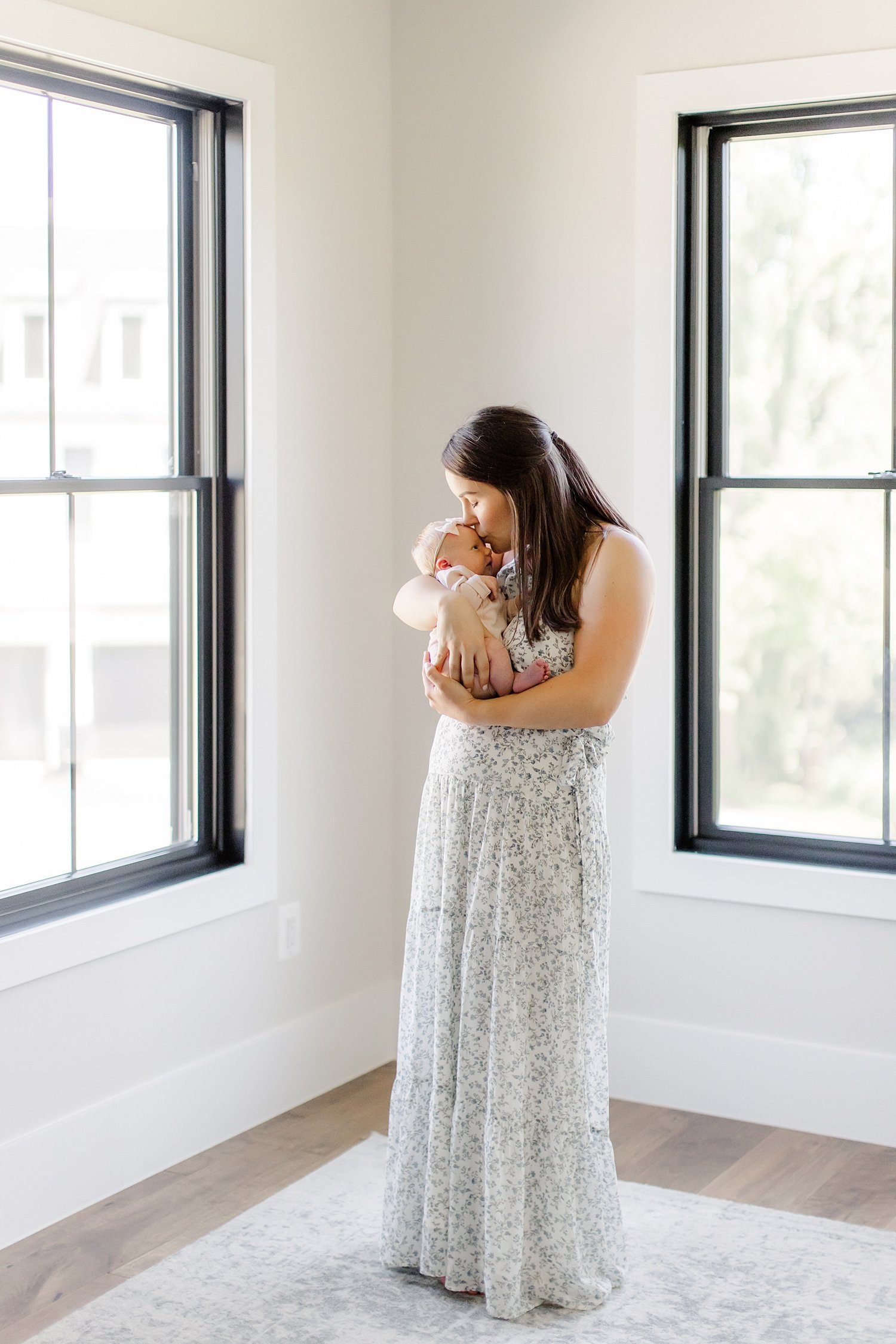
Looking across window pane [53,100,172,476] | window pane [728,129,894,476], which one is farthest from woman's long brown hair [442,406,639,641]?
window pane [728,129,894,476]

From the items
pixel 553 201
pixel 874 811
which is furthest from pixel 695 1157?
pixel 553 201

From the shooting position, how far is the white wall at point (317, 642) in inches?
128

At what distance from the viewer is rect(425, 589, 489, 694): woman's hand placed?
8.27 feet

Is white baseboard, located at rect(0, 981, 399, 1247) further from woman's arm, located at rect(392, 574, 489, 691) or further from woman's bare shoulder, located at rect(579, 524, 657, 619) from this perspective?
woman's bare shoulder, located at rect(579, 524, 657, 619)

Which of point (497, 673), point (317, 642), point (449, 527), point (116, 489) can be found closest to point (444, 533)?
point (449, 527)

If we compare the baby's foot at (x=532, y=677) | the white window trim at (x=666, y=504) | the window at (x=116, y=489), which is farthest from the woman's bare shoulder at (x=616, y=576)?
the window at (x=116, y=489)

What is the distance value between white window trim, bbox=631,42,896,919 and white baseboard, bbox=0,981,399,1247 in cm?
87

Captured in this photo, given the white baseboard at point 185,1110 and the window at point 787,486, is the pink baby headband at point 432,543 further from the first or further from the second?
the white baseboard at point 185,1110

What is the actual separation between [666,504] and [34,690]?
1.55m

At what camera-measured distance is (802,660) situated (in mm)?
3516

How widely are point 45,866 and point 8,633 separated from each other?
0.49m

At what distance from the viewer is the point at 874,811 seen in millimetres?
3475

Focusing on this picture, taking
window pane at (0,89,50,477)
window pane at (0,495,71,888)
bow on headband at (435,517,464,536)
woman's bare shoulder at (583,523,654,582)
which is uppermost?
window pane at (0,89,50,477)

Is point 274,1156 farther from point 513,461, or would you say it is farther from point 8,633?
point 513,461
